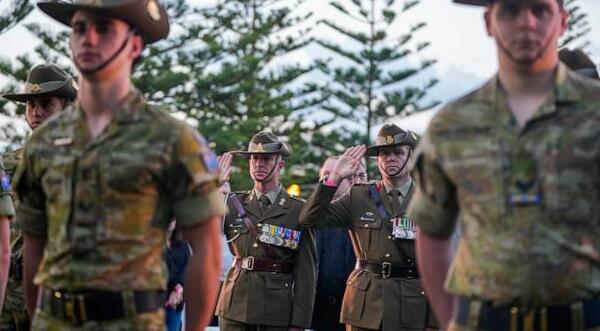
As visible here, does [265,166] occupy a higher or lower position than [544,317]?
higher

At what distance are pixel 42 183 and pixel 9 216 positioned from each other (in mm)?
1494

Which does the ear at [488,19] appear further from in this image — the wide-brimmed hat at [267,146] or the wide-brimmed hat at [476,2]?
the wide-brimmed hat at [267,146]

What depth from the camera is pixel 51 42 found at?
31.5 m

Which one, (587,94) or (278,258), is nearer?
(587,94)

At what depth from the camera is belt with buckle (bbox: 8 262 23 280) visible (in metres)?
7.00

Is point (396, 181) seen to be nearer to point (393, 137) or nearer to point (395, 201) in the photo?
point (395, 201)

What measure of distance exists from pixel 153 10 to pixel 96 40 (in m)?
0.37

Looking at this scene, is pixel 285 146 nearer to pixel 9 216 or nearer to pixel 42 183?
pixel 9 216

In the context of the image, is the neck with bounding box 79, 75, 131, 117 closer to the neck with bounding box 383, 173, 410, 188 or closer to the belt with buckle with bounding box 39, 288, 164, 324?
the belt with buckle with bounding box 39, 288, 164, 324

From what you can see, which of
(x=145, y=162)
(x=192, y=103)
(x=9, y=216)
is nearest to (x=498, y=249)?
(x=145, y=162)

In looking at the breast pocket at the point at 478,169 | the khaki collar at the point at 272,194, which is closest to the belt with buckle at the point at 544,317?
the breast pocket at the point at 478,169

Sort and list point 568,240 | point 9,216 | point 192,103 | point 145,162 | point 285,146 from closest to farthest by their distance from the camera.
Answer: point 568,240 → point 145,162 → point 9,216 → point 285,146 → point 192,103

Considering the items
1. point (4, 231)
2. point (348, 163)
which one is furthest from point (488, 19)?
point (348, 163)

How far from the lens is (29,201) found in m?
4.84
